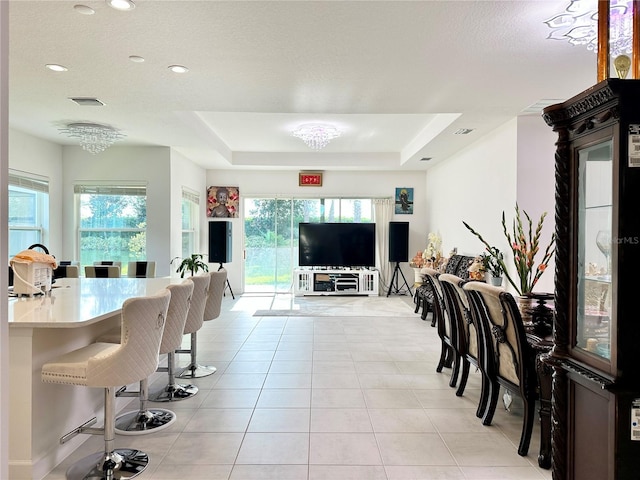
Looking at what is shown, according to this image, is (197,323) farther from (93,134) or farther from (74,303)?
(93,134)

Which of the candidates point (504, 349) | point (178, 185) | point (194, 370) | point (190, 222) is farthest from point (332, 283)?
point (504, 349)

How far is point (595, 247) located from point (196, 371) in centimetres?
332

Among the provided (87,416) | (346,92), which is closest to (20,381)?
(87,416)

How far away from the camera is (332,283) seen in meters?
8.49

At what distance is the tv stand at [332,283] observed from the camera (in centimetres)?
848

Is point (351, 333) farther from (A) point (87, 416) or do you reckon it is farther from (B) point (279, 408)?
(A) point (87, 416)

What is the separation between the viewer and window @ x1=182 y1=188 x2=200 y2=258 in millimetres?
7629

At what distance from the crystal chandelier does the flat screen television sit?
602cm

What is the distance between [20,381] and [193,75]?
2.58m

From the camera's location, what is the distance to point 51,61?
3195 mm

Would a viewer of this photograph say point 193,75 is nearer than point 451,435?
No

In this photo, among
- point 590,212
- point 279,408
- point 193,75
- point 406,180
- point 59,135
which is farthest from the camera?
point 406,180

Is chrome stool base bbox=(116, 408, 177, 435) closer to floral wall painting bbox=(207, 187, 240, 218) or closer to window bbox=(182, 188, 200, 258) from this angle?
window bbox=(182, 188, 200, 258)

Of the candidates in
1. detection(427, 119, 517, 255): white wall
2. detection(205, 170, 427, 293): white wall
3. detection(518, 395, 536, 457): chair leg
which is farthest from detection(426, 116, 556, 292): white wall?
detection(518, 395, 536, 457): chair leg
